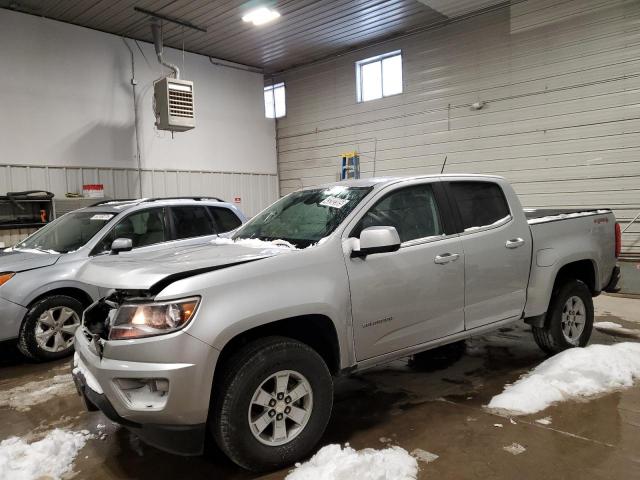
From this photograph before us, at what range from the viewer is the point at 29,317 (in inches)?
197

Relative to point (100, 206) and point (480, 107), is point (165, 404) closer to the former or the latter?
point (100, 206)

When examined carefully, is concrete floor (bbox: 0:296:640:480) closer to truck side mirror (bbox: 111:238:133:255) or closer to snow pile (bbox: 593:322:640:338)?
truck side mirror (bbox: 111:238:133:255)

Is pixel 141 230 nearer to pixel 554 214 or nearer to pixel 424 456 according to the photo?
pixel 424 456

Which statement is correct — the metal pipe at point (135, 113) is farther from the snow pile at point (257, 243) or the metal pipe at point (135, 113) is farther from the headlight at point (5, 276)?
the snow pile at point (257, 243)

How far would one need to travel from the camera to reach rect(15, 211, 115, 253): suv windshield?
Answer: 567cm

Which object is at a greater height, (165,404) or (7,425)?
(165,404)

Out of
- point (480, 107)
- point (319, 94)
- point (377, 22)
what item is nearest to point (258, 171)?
point (319, 94)

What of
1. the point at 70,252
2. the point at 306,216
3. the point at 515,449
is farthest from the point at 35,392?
the point at 515,449

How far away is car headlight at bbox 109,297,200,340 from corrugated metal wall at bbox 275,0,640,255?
886 centimetres

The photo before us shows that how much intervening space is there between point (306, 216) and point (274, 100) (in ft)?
39.7

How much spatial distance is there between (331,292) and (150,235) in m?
3.70

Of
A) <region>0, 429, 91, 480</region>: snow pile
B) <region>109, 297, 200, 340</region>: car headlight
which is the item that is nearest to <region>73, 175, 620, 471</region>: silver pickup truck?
<region>109, 297, 200, 340</region>: car headlight

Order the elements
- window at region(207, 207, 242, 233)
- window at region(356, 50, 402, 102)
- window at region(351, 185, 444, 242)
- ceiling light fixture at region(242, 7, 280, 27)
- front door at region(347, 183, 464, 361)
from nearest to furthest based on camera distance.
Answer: front door at region(347, 183, 464, 361)
window at region(351, 185, 444, 242)
window at region(207, 207, 242, 233)
ceiling light fixture at region(242, 7, 280, 27)
window at region(356, 50, 402, 102)

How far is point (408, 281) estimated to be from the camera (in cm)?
335
